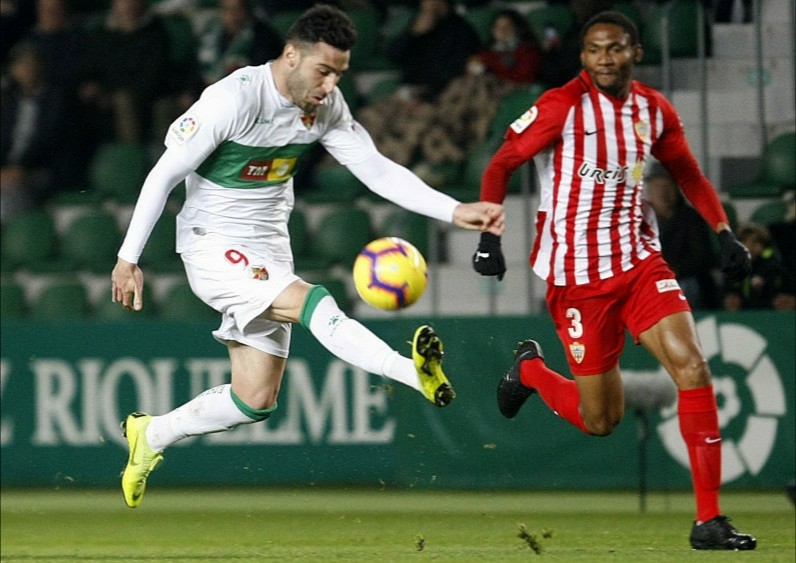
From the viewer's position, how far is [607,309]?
6.58 m

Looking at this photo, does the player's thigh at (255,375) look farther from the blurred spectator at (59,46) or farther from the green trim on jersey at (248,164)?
the blurred spectator at (59,46)

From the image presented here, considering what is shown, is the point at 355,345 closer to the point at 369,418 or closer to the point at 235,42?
the point at 369,418

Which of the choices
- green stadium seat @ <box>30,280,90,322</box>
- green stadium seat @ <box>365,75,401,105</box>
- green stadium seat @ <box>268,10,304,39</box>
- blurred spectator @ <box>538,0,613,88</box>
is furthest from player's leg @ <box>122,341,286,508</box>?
green stadium seat @ <box>268,10,304,39</box>

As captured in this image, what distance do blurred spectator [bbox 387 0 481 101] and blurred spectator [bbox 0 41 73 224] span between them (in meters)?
2.86

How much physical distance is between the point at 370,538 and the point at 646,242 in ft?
7.02

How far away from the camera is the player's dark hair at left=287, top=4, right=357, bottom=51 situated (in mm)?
6102

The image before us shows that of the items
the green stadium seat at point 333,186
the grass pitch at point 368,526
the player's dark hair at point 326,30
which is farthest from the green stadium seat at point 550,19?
the player's dark hair at point 326,30

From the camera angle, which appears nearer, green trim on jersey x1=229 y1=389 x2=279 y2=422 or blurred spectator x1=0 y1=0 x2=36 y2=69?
green trim on jersey x1=229 y1=389 x2=279 y2=422

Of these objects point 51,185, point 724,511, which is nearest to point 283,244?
point 724,511

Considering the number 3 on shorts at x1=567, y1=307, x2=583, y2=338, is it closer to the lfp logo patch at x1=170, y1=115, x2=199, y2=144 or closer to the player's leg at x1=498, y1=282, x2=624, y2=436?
the player's leg at x1=498, y1=282, x2=624, y2=436

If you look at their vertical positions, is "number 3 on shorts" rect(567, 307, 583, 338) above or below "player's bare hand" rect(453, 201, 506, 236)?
below

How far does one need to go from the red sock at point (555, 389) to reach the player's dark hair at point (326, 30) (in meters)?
1.93

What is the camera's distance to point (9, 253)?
1232 centimetres

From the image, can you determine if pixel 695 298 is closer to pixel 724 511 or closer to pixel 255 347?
pixel 724 511
